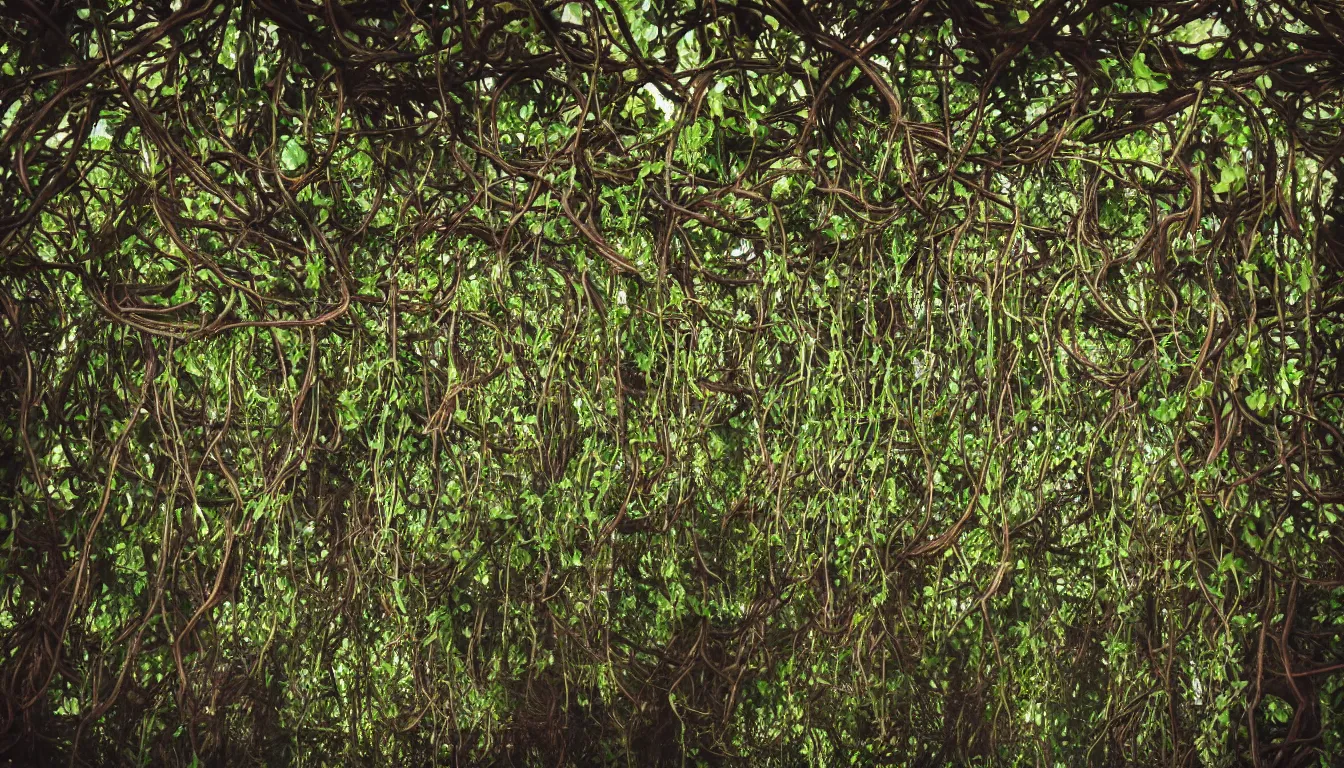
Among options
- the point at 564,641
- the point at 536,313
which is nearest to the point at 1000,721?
the point at 564,641

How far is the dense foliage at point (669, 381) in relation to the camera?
1.80 meters

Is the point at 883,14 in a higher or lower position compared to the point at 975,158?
higher

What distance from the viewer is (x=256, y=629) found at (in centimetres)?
190

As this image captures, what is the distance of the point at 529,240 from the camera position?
1846 mm

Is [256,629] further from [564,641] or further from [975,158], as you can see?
[975,158]

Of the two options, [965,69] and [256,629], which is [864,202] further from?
[256,629]

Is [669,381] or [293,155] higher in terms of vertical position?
[293,155]

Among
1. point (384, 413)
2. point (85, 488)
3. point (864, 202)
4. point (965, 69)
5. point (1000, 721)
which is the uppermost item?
point (965, 69)

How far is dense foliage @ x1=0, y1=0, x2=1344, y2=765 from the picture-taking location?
1804 millimetres

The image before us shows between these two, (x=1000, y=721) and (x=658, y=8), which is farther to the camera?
(x=1000, y=721)

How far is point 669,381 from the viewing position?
187 centimetres

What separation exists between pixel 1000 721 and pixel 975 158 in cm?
108

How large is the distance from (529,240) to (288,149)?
47 cm

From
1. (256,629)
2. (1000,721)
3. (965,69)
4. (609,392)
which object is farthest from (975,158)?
(256,629)
